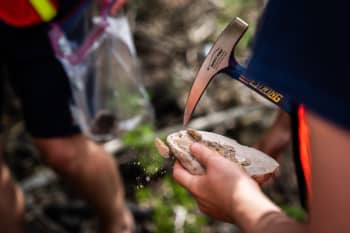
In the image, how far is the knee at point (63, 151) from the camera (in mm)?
2338

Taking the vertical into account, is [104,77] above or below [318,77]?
below

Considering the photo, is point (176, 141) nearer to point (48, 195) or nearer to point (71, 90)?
point (71, 90)

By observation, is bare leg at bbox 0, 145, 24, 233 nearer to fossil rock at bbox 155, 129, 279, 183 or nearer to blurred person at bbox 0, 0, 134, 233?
blurred person at bbox 0, 0, 134, 233

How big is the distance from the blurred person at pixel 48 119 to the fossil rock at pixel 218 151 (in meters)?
0.79

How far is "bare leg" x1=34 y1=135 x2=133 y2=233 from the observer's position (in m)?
2.36

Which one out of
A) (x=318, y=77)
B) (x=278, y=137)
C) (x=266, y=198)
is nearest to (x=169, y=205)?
(x=278, y=137)

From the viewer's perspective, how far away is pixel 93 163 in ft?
8.00

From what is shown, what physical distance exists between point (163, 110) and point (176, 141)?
1.72 meters

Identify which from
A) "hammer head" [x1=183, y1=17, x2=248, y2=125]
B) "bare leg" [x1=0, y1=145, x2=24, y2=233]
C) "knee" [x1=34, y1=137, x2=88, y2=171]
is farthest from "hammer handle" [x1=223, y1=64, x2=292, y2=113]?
"bare leg" [x1=0, y1=145, x2=24, y2=233]

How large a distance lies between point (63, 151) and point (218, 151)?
1112 mm

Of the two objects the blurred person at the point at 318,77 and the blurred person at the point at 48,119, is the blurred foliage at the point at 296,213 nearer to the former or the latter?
the blurred person at the point at 48,119

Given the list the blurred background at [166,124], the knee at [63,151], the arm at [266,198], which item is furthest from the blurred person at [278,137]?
the knee at [63,151]

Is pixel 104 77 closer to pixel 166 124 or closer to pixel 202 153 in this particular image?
pixel 166 124

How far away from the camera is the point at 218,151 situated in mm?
1354
